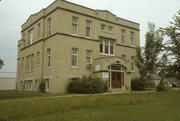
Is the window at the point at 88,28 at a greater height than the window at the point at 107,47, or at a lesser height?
greater

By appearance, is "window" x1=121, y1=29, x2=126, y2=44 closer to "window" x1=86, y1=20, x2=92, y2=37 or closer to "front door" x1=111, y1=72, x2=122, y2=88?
"window" x1=86, y1=20, x2=92, y2=37

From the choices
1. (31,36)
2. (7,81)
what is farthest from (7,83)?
(31,36)

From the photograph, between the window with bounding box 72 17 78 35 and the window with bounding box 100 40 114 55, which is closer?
the window with bounding box 72 17 78 35

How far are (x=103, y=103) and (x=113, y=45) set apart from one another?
744 inches

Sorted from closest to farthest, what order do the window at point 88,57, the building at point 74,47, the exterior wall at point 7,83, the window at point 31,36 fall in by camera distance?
the building at point 74,47 < the window at point 88,57 < the window at point 31,36 < the exterior wall at point 7,83

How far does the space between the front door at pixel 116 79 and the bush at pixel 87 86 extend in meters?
2.99

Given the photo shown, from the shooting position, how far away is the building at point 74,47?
2459 cm

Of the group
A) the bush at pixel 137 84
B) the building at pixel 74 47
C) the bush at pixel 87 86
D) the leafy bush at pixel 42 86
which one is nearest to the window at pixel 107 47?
the building at pixel 74 47

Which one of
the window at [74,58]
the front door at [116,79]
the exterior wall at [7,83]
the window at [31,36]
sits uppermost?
the window at [31,36]

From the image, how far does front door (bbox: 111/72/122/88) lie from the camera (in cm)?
2678

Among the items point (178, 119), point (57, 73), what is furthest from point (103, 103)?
point (57, 73)

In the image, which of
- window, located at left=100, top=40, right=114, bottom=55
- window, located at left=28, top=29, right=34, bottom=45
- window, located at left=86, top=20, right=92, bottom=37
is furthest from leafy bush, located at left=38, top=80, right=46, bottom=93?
window, located at left=100, top=40, right=114, bottom=55

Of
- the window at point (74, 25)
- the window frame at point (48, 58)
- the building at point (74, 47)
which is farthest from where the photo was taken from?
the window frame at point (48, 58)

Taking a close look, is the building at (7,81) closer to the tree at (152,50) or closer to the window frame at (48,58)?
the window frame at (48,58)
